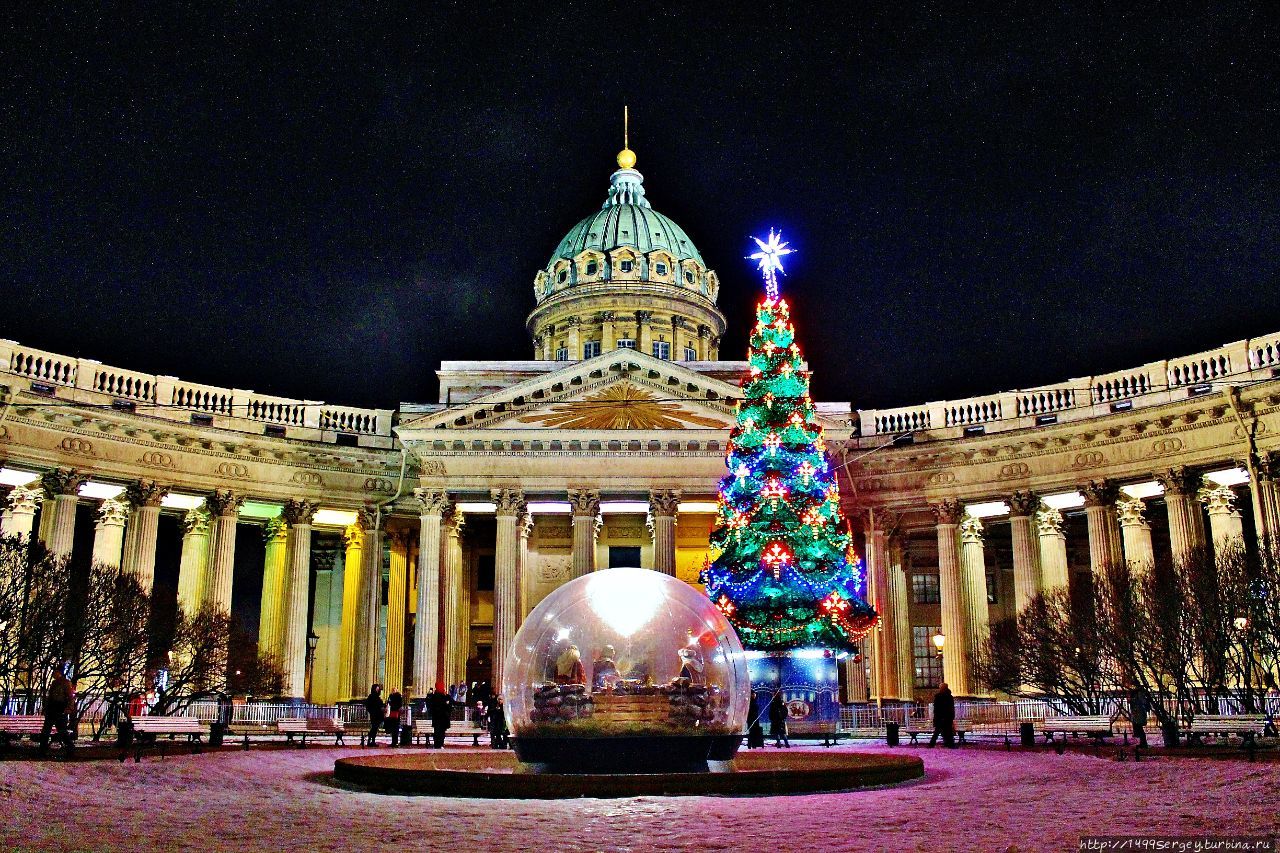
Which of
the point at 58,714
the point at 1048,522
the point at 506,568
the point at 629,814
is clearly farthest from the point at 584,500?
the point at 629,814

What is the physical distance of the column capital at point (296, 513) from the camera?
4216 cm

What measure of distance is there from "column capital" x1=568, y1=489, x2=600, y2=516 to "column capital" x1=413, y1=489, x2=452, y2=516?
14.9ft

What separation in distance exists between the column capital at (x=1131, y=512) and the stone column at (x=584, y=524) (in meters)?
18.0

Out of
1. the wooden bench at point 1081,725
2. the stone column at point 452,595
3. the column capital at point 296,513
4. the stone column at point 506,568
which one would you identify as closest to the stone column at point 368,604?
the column capital at point 296,513

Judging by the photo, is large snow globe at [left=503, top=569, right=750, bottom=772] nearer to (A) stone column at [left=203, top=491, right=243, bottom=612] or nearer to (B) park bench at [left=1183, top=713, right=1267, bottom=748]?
(B) park bench at [left=1183, top=713, right=1267, bottom=748]

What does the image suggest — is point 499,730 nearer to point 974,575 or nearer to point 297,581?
point 297,581

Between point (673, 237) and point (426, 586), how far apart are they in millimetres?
39536

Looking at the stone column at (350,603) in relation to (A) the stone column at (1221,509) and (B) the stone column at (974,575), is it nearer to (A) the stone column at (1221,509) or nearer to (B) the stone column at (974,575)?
(B) the stone column at (974,575)

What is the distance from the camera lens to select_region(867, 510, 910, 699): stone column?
141 ft

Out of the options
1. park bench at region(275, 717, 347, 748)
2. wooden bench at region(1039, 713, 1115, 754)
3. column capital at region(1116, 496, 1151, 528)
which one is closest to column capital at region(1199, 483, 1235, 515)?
column capital at region(1116, 496, 1151, 528)

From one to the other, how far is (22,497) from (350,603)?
12.6 meters

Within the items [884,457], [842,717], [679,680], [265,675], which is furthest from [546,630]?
[884,457]

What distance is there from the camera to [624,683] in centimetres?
1582

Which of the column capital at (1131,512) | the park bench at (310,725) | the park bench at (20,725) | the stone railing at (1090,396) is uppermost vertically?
the stone railing at (1090,396)
